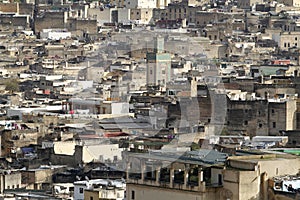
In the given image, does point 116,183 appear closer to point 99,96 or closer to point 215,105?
point 215,105

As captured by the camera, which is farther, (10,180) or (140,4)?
(140,4)

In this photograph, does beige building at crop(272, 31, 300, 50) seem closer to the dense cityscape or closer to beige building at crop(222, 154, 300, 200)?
the dense cityscape

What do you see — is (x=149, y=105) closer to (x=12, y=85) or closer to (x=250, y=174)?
(x=12, y=85)

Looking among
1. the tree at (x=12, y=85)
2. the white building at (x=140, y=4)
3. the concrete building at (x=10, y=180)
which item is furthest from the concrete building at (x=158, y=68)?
the white building at (x=140, y=4)

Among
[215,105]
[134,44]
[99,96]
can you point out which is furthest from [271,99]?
[134,44]

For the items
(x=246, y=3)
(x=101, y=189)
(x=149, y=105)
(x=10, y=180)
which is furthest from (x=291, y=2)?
(x=101, y=189)

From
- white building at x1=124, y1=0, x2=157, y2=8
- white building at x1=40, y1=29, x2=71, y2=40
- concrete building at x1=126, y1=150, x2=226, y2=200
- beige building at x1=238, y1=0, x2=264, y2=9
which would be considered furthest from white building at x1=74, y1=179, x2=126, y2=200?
beige building at x1=238, y1=0, x2=264, y2=9

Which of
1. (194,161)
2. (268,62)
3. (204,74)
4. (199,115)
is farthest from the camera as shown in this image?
(268,62)
